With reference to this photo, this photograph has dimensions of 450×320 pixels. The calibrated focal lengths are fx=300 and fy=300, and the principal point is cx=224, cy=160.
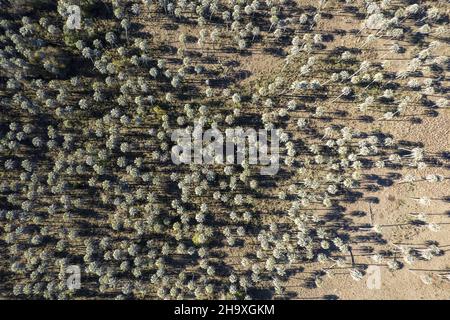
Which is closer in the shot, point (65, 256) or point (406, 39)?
point (65, 256)

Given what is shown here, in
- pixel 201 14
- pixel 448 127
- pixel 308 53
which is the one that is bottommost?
pixel 448 127

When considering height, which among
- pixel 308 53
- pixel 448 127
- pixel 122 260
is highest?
pixel 308 53

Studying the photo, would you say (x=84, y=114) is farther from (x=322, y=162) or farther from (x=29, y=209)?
(x=322, y=162)

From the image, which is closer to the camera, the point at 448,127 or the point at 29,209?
the point at 29,209

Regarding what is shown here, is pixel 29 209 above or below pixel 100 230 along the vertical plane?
above

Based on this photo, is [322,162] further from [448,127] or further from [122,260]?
[122,260]

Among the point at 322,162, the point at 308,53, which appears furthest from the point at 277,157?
the point at 308,53

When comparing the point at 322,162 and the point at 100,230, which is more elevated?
the point at 322,162
